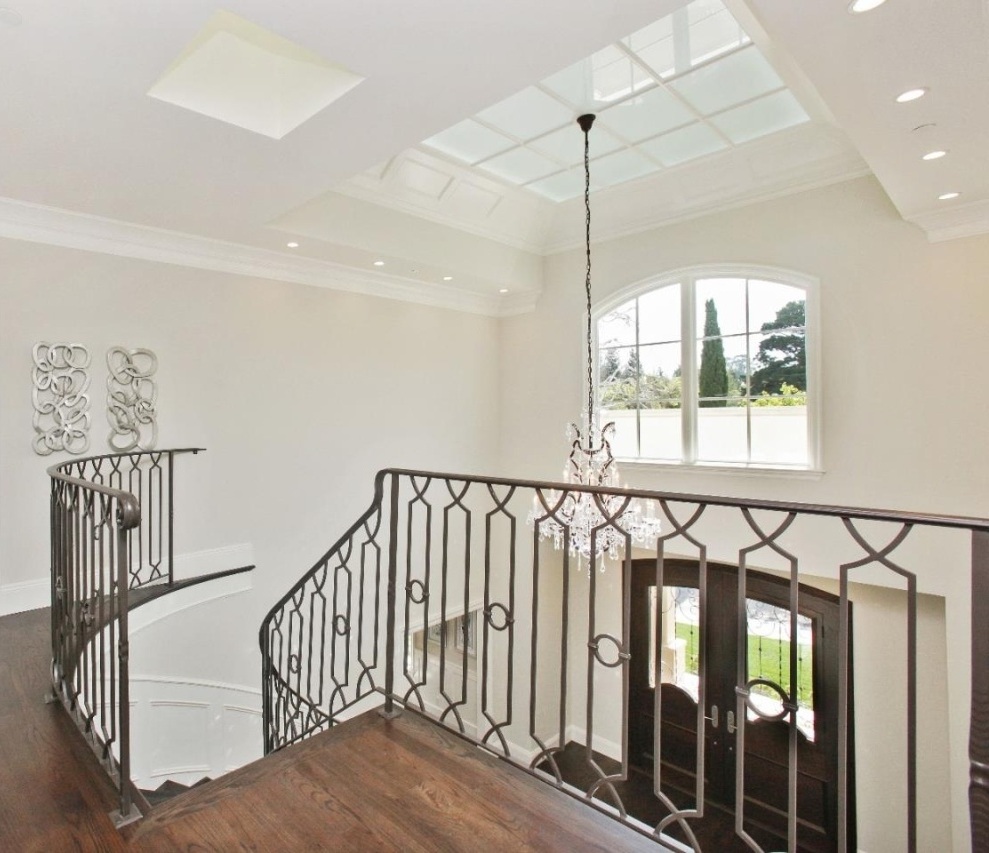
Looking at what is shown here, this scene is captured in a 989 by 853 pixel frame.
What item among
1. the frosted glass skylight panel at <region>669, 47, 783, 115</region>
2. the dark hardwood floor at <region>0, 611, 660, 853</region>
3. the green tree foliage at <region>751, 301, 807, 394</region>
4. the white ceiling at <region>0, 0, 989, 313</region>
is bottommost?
the dark hardwood floor at <region>0, 611, 660, 853</region>

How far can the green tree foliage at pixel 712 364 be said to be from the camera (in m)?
5.25

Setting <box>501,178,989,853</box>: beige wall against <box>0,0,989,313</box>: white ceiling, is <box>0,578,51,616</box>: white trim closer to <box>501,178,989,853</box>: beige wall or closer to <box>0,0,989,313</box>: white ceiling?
<box>0,0,989,313</box>: white ceiling

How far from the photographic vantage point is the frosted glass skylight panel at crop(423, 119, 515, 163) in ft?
14.0

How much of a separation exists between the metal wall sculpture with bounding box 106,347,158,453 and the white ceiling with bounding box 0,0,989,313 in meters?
0.80

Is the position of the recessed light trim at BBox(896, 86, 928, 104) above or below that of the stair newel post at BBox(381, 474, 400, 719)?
above

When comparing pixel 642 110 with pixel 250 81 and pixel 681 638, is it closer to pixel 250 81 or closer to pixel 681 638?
pixel 250 81

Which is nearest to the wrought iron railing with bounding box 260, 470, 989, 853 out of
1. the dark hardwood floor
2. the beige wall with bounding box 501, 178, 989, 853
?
the dark hardwood floor

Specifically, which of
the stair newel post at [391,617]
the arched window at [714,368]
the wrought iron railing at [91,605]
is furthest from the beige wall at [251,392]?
the stair newel post at [391,617]

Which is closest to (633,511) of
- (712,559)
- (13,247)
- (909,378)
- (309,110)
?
(712,559)

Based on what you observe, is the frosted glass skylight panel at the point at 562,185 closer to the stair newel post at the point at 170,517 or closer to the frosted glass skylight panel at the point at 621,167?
the frosted glass skylight panel at the point at 621,167

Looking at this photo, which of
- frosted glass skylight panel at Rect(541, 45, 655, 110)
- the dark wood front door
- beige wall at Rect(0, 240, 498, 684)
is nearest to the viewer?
frosted glass skylight panel at Rect(541, 45, 655, 110)

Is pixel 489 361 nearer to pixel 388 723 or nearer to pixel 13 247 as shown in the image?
pixel 13 247

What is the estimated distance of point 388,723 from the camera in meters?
2.33

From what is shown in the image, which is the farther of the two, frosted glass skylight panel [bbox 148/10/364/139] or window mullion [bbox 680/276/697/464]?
window mullion [bbox 680/276/697/464]
